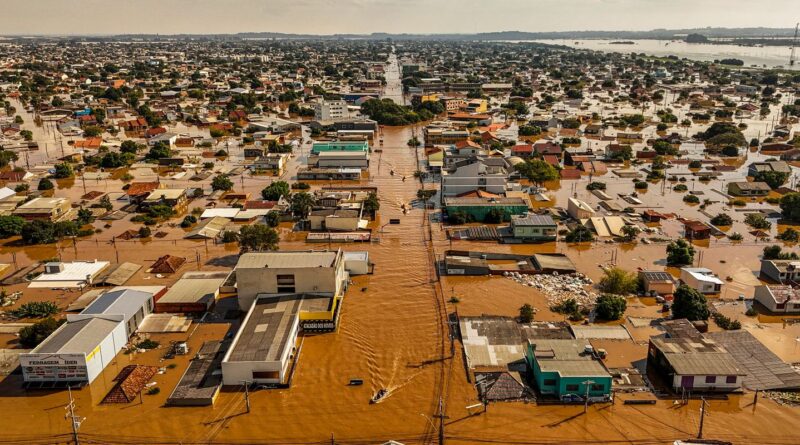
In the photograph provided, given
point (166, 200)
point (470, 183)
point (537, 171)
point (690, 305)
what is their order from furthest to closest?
point (537, 171), point (470, 183), point (166, 200), point (690, 305)

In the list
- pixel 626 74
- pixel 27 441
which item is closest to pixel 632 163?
pixel 27 441

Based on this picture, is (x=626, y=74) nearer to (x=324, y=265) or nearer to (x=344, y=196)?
(x=344, y=196)

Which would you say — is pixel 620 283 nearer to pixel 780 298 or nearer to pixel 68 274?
pixel 780 298

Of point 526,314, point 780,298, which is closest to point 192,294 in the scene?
point 526,314

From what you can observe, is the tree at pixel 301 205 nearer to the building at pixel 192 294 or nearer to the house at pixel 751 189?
the building at pixel 192 294

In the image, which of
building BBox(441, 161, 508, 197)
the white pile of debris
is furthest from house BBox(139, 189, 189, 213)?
the white pile of debris

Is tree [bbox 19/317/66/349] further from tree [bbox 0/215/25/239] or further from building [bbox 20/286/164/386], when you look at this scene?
tree [bbox 0/215/25/239]
